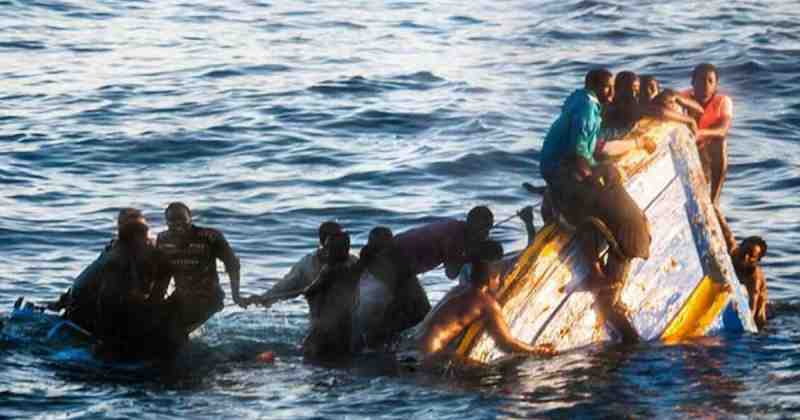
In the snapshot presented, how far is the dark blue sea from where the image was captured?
53.1 feet

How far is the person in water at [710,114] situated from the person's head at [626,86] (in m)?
0.84

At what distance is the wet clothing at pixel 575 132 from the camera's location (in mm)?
16016

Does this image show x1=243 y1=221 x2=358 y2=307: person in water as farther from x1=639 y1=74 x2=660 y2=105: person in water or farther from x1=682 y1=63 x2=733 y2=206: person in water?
x1=682 y1=63 x2=733 y2=206: person in water

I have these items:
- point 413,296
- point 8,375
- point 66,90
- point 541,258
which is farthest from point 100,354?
point 66,90

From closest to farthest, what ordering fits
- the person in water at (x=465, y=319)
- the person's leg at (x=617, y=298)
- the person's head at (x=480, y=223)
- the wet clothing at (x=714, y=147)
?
the person in water at (x=465, y=319)
the person's leg at (x=617, y=298)
the person's head at (x=480, y=223)
the wet clothing at (x=714, y=147)

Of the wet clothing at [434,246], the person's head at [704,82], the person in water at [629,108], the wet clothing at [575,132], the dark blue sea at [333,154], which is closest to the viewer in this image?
the wet clothing at [575,132]

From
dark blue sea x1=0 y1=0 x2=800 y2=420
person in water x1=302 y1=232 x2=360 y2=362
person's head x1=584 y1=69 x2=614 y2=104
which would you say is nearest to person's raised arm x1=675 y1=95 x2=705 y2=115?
person's head x1=584 y1=69 x2=614 y2=104

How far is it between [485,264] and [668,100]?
319 cm

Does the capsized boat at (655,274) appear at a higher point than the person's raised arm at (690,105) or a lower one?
lower

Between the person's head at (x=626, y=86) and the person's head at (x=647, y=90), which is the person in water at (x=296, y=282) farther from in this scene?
the person's head at (x=647, y=90)

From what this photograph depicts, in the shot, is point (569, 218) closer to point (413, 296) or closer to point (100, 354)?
point (413, 296)

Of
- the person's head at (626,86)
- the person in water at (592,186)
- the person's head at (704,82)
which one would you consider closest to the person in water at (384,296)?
the person in water at (592,186)

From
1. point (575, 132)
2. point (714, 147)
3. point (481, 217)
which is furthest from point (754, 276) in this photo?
point (575, 132)

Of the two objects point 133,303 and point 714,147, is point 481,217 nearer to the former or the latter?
point 714,147
